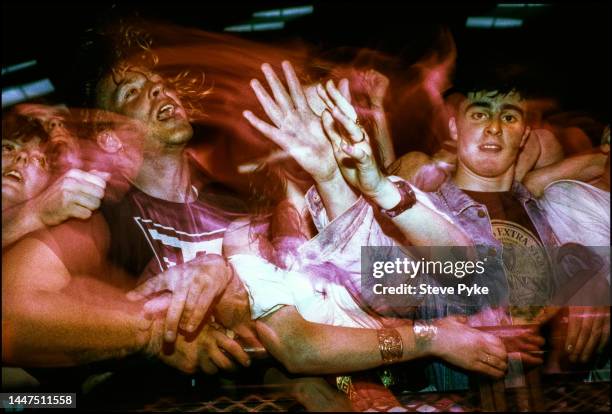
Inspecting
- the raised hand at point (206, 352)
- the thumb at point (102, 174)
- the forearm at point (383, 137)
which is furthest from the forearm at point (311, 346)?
the thumb at point (102, 174)

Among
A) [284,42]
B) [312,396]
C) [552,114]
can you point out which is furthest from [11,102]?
[552,114]

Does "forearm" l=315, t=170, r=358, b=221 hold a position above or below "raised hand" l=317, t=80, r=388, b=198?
below

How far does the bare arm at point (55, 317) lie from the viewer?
2123mm

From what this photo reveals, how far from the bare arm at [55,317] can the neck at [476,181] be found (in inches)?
55.1

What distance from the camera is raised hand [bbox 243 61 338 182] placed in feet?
7.86

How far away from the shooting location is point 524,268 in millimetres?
2428

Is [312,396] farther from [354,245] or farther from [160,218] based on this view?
[160,218]

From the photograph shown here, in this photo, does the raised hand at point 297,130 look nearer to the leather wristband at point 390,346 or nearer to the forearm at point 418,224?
the forearm at point 418,224

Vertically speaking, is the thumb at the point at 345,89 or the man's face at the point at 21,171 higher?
the thumb at the point at 345,89

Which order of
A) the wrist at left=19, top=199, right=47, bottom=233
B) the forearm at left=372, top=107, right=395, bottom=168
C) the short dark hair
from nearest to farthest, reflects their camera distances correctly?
the wrist at left=19, top=199, right=47, bottom=233, the forearm at left=372, top=107, right=395, bottom=168, the short dark hair

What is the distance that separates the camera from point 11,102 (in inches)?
93.3

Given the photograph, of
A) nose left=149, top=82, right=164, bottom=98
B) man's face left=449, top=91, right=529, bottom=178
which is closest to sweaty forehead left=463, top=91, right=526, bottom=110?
man's face left=449, top=91, right=529, bottom=178

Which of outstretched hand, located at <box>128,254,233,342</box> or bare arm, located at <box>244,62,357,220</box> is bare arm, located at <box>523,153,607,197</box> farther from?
outstretched hand, located at <box>128,254,233,342</box>

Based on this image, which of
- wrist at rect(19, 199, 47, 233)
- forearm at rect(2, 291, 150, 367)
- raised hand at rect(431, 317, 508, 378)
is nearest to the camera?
forearm at rect(2, 291, 150, 367)
